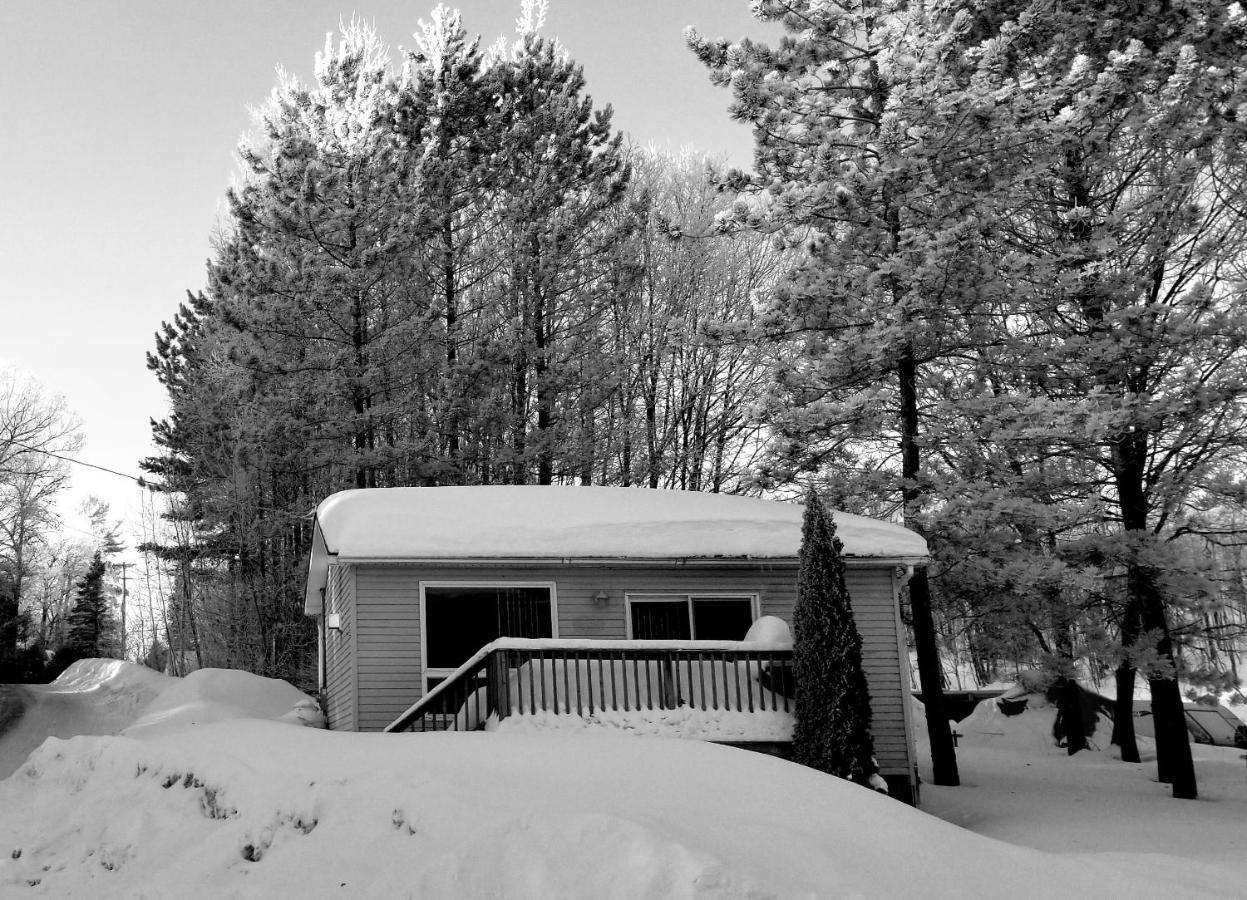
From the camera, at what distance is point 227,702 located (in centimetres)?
1442

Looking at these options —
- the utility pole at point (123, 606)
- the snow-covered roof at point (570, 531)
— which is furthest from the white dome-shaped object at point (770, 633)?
the utility pole at point (123, 606)

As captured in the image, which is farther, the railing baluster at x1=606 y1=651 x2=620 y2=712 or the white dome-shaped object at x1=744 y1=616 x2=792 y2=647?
the white dome-shaped object at x1=744 y1=616 x2=792 y2=647

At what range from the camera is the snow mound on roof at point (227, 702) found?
13.4m

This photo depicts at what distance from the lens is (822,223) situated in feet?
47.1

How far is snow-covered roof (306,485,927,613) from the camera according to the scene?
38.3 ft

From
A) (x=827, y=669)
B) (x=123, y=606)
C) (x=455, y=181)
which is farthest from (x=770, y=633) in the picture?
(x=123, y=606)

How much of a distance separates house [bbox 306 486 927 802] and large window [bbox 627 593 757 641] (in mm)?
16

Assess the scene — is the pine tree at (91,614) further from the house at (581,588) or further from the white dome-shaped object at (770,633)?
the white dome-shaped object at (770,633)

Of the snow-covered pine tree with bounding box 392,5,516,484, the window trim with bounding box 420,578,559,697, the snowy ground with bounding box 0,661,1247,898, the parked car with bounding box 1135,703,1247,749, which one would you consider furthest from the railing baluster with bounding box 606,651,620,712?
the parked car with bounding box 1135,703,1247,749

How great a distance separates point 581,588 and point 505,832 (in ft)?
21.8

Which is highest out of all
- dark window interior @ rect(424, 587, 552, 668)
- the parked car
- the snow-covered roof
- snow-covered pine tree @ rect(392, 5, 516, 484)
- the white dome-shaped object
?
snow-covered pine tree @ rect(392, 5, 516, 484)

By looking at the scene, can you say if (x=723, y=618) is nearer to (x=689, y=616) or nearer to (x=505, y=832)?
(x=689, y=616)

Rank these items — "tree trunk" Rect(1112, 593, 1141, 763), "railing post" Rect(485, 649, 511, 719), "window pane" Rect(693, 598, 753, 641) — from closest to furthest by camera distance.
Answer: "railing post" Rect(485, 649, 511, 719) → "window pane" Rect(693, 598, 753, 641) → "tree trunk" Rect(1112, 593, 1141, 763)

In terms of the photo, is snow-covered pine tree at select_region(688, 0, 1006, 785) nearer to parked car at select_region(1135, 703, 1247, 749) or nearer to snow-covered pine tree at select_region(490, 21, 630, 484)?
snow-covered pine tree at select_region(490, 21, 630, 484)
